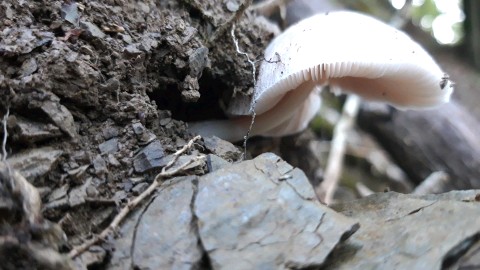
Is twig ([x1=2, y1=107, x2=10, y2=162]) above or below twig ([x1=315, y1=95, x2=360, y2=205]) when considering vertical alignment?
above


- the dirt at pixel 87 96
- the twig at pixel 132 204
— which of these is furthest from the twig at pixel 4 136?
the twig at pixel 132 204

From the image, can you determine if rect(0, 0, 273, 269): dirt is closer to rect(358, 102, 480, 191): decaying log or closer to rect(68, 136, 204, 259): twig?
rect(68, 136, 204, 259): twig

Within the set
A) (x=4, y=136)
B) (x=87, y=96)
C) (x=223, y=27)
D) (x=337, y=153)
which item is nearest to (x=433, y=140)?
(x=337, y=153)

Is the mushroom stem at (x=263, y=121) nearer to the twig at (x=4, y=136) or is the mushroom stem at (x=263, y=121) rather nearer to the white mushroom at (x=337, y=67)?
the white mushroom at (x=337, y=67)

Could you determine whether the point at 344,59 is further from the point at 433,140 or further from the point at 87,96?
the point at 433,140

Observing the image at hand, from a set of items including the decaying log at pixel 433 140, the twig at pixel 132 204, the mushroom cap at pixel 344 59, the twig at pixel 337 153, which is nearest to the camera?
the twig at pixel 132 204

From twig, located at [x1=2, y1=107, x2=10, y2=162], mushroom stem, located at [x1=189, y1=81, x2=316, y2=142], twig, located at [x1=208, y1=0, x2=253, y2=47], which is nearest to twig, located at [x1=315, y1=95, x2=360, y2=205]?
mushroom stem, located at [x1=189, y1=81, x2=316, y2=142]
